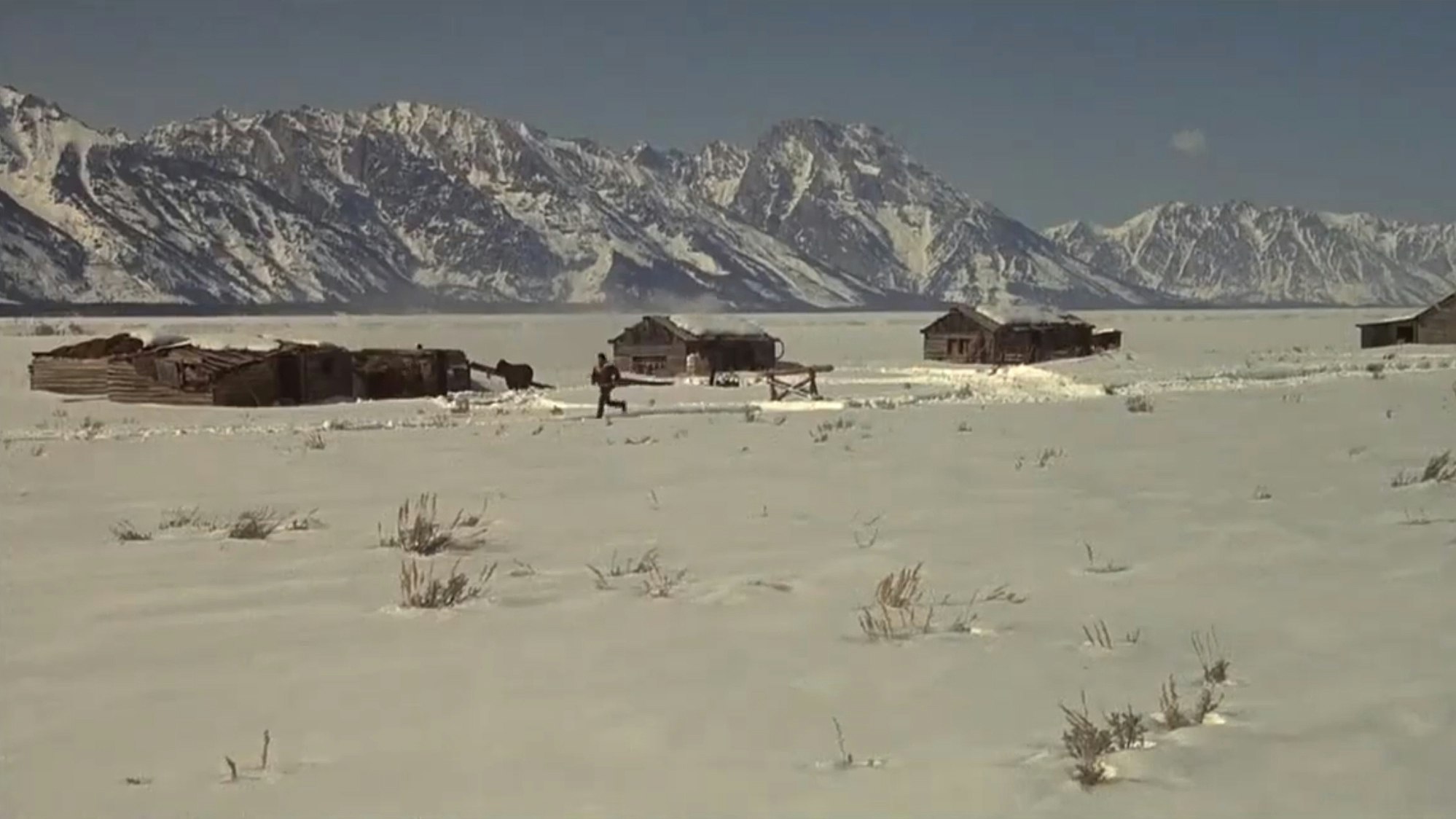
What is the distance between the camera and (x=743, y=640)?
20.8ft

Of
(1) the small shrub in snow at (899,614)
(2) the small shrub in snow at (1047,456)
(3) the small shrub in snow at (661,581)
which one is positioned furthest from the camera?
(2) the small shrub in snow at (1047,456)

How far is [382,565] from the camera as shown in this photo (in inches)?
328

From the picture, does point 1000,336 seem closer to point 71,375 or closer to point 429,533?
point 71,375

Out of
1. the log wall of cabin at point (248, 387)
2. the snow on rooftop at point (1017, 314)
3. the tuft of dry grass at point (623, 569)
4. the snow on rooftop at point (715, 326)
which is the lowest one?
the tuft of dry grass at point (623, 569)

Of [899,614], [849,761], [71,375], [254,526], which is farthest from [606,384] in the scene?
[849,761]

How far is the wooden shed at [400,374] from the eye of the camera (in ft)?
134

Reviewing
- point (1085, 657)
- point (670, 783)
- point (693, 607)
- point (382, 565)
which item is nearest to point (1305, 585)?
point (1085, 657)

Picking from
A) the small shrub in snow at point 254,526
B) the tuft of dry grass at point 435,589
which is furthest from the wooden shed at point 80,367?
the tuft of dry grass at point 435,589

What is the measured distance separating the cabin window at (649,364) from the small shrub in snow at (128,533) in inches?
1984

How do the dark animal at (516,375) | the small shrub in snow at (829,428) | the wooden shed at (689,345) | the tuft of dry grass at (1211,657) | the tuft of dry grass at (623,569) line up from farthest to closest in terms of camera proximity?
1. the wooden shed at (689,345)
2. the dark animal at (516,375)
3. the small shrub in snow at (829,428)
4. the tuft of dry grass at (623,569)
5. the tuft of dry grass at (1211,657)

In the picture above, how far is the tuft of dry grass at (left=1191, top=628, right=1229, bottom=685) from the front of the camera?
5406mm

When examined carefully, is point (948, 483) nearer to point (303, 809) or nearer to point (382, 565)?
point (382, 565)

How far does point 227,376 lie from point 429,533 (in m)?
29.8

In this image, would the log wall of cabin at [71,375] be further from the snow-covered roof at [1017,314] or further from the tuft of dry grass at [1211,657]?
the snow-covered roof at [1017,314]
